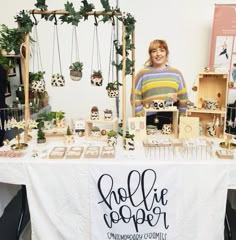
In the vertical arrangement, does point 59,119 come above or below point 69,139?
above

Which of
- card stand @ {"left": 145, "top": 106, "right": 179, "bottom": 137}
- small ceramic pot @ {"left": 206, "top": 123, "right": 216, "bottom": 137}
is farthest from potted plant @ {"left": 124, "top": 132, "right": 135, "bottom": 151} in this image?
small ceramic pot @ {"left": 206, "top": 123, "right": 216, "bottom": 137}

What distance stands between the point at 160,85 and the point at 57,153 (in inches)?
37.4

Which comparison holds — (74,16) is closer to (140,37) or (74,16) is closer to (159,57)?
(159,57)

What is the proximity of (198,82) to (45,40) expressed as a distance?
7.44 ft

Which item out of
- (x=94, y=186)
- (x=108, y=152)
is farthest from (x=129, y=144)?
(x=94, y=186)

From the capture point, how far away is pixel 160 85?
1.99 m

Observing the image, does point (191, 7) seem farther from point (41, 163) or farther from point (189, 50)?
point (41, 163)

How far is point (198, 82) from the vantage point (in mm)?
1752

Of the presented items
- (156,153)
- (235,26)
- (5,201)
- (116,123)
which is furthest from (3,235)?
(235,26)

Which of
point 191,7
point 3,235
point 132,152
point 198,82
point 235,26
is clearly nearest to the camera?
point 132,152

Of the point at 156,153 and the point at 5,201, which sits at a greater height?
the point at 156,153

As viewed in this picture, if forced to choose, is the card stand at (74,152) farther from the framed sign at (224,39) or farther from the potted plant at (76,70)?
the framed sign at (224,39)

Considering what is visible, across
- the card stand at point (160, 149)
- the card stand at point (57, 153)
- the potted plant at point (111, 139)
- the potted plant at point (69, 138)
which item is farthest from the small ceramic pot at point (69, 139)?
the card stand at point (160, 149)

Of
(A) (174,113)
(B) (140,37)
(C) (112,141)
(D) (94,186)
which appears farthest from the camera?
(B) (140,37)
